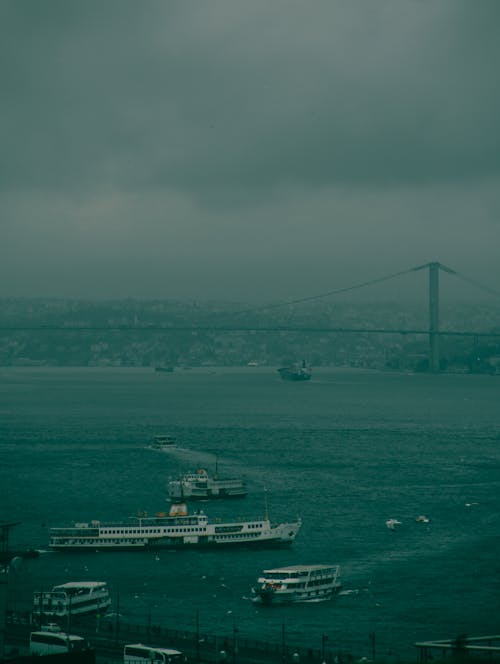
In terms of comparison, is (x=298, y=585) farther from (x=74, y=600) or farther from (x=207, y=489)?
(x=207, y=489)

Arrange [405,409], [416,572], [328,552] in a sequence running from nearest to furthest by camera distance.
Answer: [416,572], [328,552], [405,409]

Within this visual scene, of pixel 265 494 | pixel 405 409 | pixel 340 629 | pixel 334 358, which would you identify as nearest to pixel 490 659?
pixel 340 629

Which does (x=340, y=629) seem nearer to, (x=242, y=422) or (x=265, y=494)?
(x=265, y=494)

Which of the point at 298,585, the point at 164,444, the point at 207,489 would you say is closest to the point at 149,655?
the point at 298,585

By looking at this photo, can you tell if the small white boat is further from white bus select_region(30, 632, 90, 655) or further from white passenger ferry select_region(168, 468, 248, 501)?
white bus select_region(30, 632, 90, 655)

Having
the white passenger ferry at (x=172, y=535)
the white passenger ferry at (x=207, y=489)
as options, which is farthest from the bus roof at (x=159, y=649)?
the white passenger ferry at (x=207, y=489)
